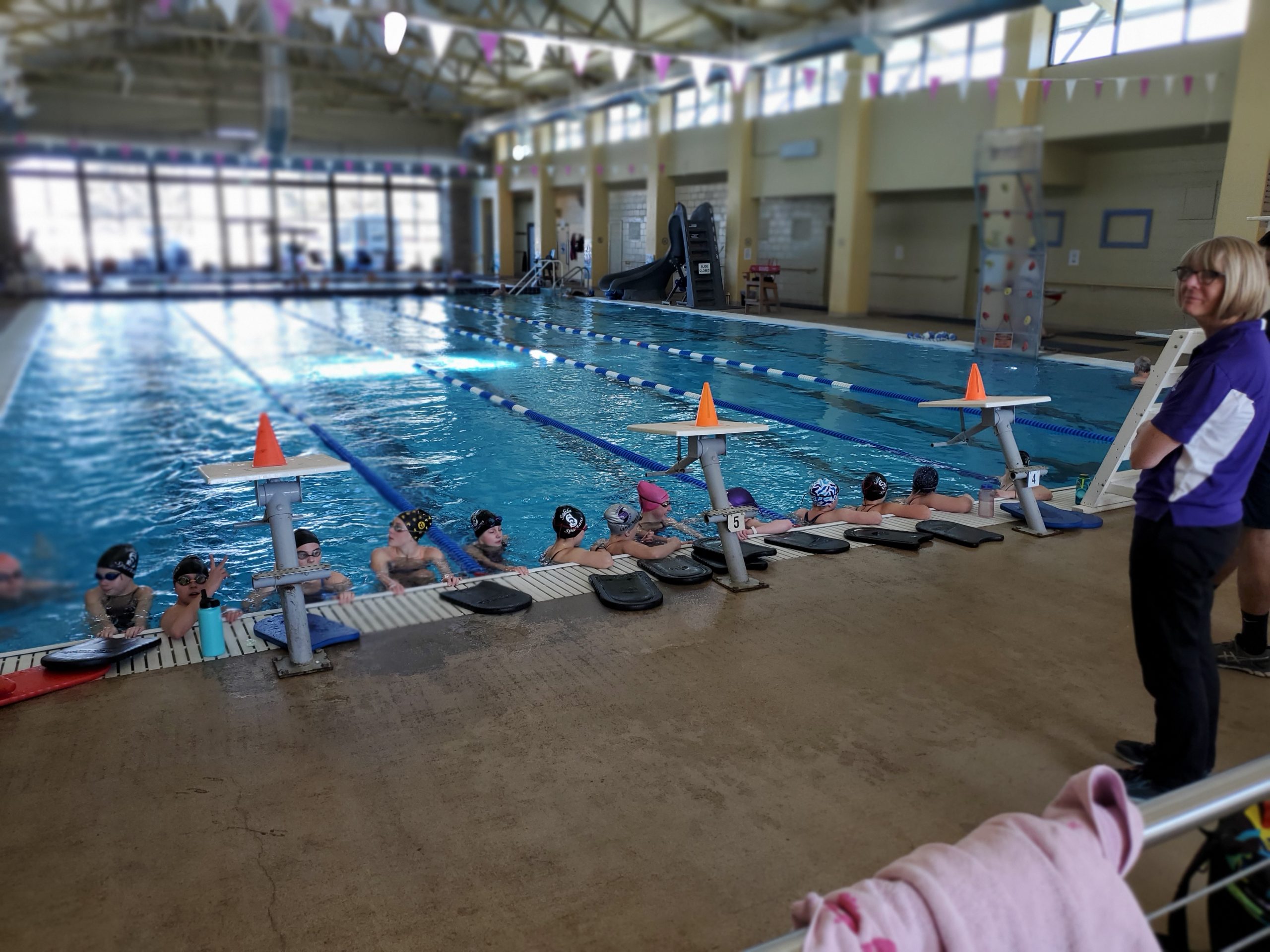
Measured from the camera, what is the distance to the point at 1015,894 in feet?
3.75

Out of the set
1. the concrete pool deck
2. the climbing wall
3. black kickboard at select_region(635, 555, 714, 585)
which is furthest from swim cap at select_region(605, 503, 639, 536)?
the climbing wall

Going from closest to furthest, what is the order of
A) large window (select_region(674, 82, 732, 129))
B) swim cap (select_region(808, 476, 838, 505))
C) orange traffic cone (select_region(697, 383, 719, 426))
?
orange traffic cone (select_region(697, 383, 719, 426))
swim cap (select_region(808, 476, 838, 505))
large window (select_region(674, 82, 732, 129))

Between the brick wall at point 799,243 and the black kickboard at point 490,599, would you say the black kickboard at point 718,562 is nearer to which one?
the black kickboard at point 490,599

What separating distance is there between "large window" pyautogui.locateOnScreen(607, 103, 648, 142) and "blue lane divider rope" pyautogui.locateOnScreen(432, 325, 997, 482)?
38.2ft

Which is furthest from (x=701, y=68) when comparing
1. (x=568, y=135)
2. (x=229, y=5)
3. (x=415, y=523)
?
(x=415, y=523)

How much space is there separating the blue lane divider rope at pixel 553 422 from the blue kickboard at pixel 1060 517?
159cm

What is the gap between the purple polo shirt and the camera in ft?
7.02

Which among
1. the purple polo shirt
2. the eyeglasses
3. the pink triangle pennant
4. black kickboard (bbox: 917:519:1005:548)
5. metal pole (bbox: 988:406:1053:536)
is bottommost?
black kickboard (bbox: 917:519:1005:548)

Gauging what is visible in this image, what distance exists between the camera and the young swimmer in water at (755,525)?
491 cm

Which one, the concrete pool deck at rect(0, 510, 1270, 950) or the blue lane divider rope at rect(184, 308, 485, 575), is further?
the blue lane divider rope at rect(184, 308, 485, 575)

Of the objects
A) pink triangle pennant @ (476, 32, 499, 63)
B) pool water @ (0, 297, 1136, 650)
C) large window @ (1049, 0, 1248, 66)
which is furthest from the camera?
pink triangle pennant @ (476, 32, 499, 63)

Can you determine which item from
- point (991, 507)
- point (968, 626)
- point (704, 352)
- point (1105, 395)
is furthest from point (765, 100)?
point (968, 626)

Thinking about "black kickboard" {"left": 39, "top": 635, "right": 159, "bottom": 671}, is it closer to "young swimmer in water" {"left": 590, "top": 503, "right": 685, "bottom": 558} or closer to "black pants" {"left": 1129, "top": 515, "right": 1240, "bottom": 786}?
"young swimmer in water" {"left": 590, "top": 503, "right": 685, "bottom": 558}

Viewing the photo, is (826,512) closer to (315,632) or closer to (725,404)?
(315,632)
